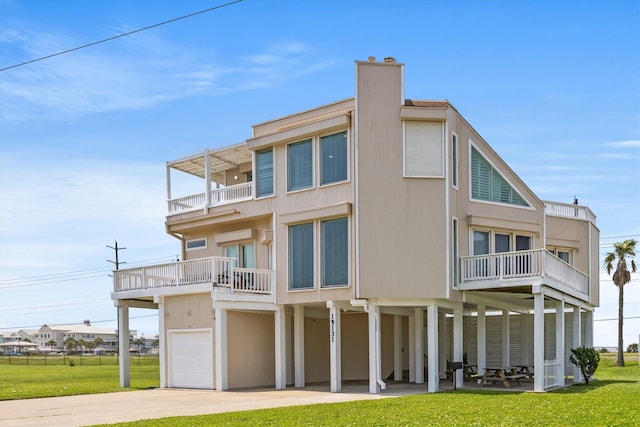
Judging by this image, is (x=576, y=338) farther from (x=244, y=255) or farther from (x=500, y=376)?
(x=244, y=255)

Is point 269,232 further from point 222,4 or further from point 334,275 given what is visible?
point 222,4

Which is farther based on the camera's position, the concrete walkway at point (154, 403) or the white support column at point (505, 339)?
the white support column at point (505, 339)

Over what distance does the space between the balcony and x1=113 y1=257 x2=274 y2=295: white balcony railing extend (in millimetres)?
6866

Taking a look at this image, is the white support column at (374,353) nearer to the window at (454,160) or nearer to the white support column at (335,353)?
the white support column at (335,353)

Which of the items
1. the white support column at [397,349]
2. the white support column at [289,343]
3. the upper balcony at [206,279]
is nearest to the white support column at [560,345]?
the white support column at [397,349]

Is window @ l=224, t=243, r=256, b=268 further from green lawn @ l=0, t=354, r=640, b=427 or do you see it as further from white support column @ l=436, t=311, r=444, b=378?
green lawn @ l=0, t=354, r=640, b=427

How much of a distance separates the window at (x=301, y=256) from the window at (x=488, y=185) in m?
5.86

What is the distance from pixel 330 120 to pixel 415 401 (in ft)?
31.2

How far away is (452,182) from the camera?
2395 centimetres

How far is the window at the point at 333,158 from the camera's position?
24.1 m

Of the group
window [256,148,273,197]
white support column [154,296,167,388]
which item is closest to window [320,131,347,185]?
window [256,148,273,197]

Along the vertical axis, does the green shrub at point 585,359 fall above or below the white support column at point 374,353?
below

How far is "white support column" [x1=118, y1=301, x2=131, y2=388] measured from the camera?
1103 inches

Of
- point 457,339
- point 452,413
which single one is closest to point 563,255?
point 457,339
